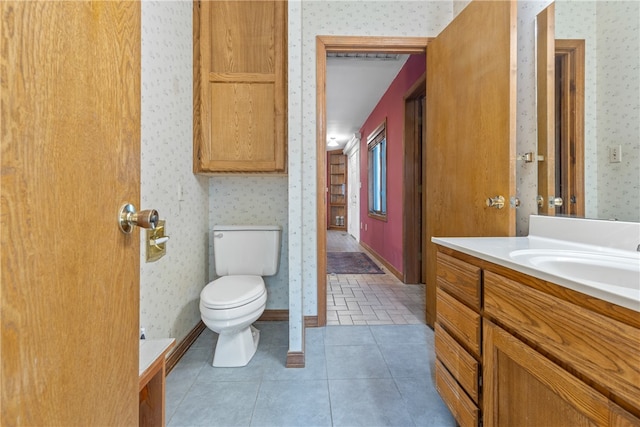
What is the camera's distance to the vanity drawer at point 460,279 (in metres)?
1.01

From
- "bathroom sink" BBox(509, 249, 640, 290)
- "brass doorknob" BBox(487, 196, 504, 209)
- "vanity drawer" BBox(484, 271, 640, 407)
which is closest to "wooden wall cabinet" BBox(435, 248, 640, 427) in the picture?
"vanity drawer" BBox(484, 271, 640, 407)

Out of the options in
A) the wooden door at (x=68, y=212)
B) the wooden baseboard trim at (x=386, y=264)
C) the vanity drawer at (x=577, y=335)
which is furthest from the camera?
the wooden baseboard trim at (x=386, y=264)

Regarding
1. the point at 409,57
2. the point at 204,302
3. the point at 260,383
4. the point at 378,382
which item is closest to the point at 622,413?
the point at 378,382

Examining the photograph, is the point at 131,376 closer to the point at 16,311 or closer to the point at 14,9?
the point at 16,311

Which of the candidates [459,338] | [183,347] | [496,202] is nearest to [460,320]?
[459,338]

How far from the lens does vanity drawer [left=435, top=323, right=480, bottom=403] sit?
1.01 meters

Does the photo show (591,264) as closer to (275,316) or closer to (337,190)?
(275,316)

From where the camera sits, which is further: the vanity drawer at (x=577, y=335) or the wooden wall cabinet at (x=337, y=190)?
the wooden wall cabinet at (x=337, y=190)

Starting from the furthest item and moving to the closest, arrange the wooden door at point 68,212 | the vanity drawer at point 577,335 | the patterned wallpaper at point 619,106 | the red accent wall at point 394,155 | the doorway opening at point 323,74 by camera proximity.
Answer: the red accent wall at point 394,155, the doorway opening at point 323,74, the patterned wallpaper at point 619,106, the vanity drawer at point 577,335, the wooden door at point 68,212

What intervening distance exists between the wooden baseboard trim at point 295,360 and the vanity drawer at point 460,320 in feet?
2.66

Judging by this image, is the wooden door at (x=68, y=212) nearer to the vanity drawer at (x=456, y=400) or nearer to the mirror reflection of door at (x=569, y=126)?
the vanity drawer at (x=456, y=400)

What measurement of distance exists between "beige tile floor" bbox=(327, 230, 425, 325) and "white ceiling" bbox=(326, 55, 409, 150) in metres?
2.44

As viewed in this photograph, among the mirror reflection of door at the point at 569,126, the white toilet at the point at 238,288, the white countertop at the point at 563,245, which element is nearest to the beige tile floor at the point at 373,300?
the white toilet at the point at 238,288

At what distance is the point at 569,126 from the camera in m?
1.23
